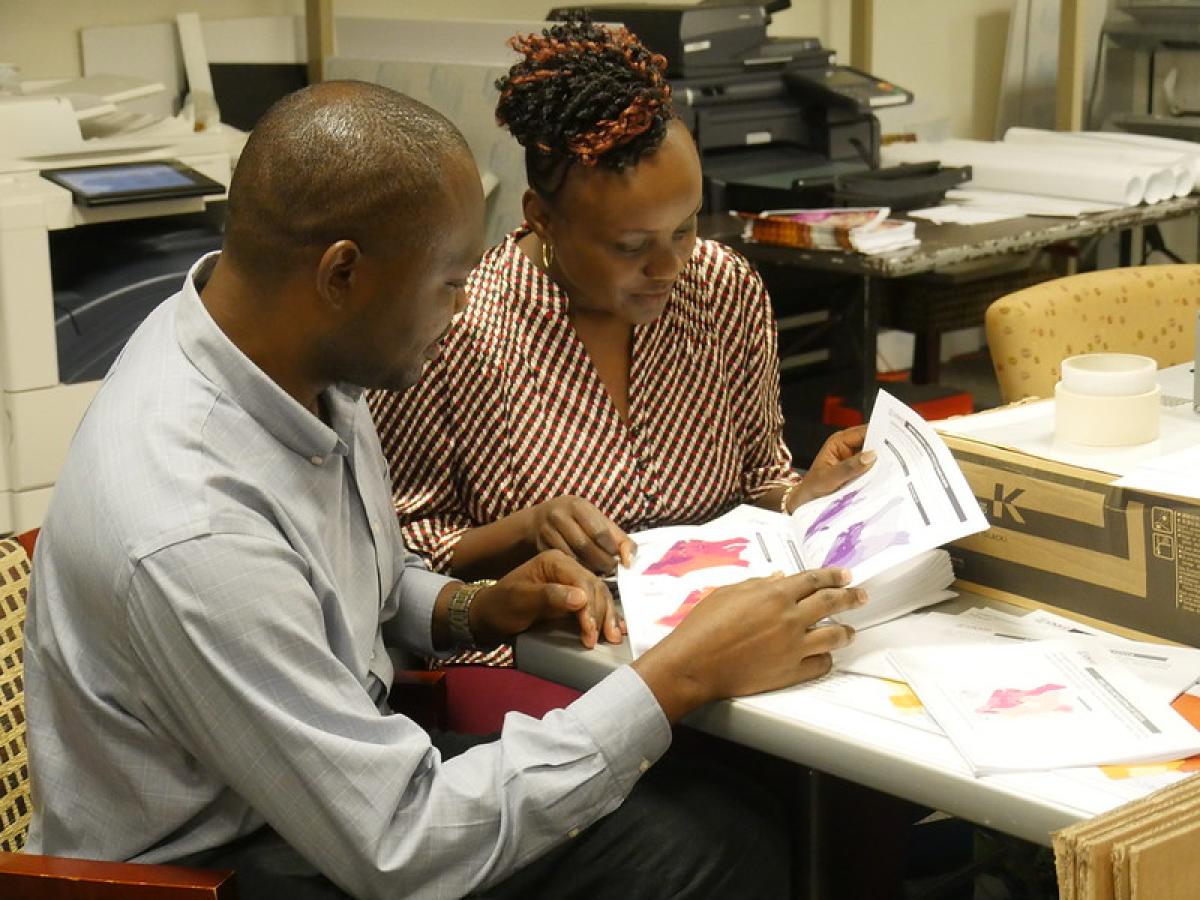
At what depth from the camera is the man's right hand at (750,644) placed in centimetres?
136

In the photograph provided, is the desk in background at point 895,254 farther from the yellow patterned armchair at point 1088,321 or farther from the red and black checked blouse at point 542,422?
the red and black checked blouse at point 542,422

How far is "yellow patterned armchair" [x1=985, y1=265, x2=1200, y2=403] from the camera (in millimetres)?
2234

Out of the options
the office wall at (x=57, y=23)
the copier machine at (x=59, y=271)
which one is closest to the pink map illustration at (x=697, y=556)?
the copier machine at (x=59, y=271)

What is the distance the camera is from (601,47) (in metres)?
1.94

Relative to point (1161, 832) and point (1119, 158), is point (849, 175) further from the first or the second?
point (1161, 832)

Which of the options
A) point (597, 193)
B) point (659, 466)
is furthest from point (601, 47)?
point (659, 466)

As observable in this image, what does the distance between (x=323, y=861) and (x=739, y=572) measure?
536 millimetres

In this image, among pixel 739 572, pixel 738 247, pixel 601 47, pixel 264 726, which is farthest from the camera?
pixel 738 247

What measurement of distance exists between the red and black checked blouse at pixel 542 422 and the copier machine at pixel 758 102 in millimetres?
1416

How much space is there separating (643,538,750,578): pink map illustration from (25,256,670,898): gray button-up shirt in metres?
0.26

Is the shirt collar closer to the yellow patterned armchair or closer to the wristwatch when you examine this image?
the wristwatch

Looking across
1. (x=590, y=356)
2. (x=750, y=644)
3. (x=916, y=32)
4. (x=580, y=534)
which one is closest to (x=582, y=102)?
(x=590, y=356)

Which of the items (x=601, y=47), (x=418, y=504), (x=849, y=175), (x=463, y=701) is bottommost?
(x=463, y=701)

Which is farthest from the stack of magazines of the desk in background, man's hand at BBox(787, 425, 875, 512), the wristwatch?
the wristwatch
